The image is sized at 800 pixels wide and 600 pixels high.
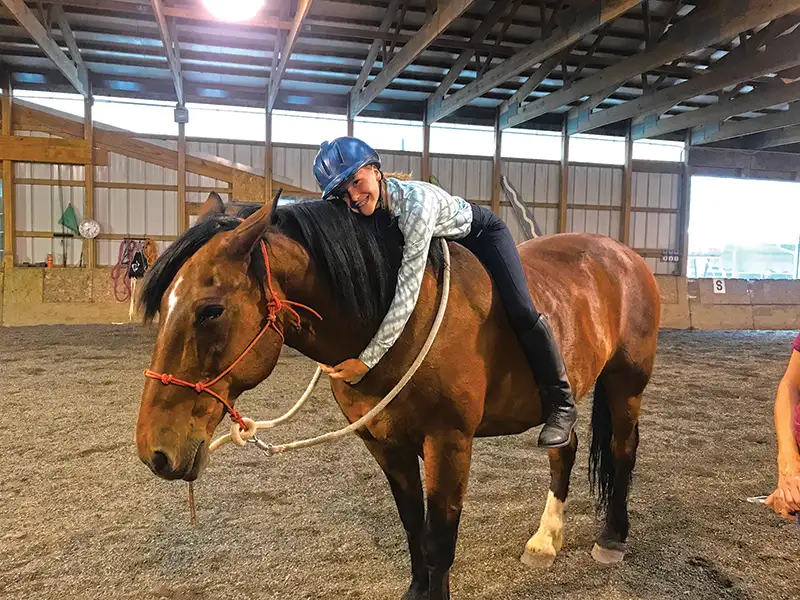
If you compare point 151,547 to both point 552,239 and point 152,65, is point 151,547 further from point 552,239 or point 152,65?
point 152,65

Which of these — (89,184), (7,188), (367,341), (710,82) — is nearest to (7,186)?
→ (7,188)

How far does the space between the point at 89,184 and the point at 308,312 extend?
999 cm

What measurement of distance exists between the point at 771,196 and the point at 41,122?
51.5ft

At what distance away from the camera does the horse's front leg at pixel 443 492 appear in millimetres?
1595

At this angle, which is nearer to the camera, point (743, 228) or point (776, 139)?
point (776, 139)

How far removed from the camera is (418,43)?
6953mm

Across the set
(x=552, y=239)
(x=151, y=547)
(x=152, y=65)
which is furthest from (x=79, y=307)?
(x=552, y=239)

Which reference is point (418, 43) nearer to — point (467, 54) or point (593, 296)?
point (467, 54)

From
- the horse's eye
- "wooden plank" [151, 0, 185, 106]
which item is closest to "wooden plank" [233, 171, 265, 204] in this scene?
"wooden plank" [151, 0, 185, 106]

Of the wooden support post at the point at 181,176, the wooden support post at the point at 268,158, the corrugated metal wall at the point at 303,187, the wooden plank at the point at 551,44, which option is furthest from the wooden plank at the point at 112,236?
the wooden plank at the point at 551,44

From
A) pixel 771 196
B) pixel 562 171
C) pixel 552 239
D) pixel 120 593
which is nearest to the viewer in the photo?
pixel 120 593

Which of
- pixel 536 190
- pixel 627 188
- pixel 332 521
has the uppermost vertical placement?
pixel 627 188

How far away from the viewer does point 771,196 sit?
12961 mm

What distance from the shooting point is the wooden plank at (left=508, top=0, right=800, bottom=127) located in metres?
5.31
